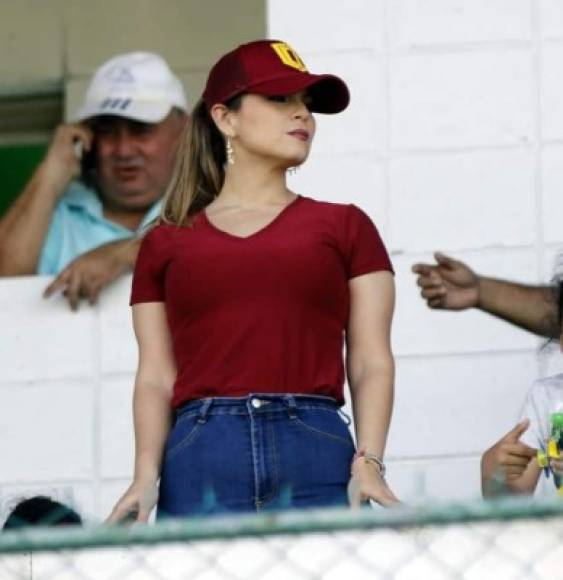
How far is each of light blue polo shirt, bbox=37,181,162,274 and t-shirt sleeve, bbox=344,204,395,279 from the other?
2.12 m

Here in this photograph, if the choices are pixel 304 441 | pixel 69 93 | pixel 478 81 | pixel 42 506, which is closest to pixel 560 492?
pixel 304 441

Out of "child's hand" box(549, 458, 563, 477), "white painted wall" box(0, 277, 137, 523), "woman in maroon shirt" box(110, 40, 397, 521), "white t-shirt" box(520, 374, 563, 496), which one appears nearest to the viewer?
"woman in maroon shirt" box(110, 40, 397, 521)

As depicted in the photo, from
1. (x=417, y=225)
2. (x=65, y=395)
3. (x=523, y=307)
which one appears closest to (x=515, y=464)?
(x=523, y=307)

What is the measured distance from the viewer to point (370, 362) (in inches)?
218

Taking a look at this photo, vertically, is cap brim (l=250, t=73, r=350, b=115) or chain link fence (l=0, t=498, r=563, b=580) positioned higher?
cap brim (l=250, t=73, r=350, b=115)

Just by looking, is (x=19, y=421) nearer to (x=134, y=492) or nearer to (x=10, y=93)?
(x=10, y=93)

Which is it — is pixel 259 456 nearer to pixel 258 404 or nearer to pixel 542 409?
pixel 258 404

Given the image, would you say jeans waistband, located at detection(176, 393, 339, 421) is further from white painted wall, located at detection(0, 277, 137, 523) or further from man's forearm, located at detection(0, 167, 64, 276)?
man's forearm, located at detection(0, 167, 64, 276)

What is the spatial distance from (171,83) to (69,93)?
363 mm

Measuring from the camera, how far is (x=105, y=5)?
7957mm

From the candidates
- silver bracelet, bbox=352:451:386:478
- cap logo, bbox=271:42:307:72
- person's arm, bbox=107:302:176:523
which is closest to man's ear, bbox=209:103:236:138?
cap logo, bbox=271:42:307:72

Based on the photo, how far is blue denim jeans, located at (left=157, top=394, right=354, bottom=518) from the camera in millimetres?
5305

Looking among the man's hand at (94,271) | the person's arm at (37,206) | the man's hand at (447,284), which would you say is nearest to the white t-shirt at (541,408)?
the man's hand at (447,284)

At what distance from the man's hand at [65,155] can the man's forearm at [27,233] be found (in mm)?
28
